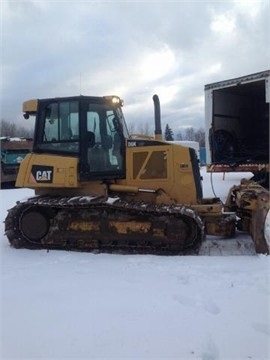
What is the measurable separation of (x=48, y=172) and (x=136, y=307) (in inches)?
141

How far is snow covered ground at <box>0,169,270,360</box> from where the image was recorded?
3.57 meters

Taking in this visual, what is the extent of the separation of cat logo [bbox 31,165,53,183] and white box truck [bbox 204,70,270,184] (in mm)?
6123

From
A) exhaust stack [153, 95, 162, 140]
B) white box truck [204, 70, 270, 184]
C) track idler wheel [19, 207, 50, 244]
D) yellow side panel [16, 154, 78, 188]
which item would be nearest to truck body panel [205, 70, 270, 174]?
white box truck [204, 70, 270, 184]

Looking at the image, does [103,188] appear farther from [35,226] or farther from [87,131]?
[35,226]

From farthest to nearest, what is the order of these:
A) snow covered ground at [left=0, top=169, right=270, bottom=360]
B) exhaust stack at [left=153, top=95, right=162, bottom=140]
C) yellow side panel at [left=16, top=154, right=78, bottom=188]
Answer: exhaust stack at [left=153, top=95, right=162, bottom=140] → yellow side panel at [left=16, top=154, right=78, bottom=188] → snow covered ground at [left=0, top=169, right=270, bottom=360]

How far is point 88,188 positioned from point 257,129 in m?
7.92

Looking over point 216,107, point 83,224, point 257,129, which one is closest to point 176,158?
point 83,224

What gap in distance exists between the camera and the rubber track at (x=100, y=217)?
659 cm

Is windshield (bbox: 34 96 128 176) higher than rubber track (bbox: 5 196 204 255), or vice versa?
windshield (bbox: 34 96 128 176)

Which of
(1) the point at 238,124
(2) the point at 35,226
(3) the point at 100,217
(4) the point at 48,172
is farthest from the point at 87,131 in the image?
(1) the point at 238,124

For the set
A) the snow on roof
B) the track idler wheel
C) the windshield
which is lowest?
the track idler wheel

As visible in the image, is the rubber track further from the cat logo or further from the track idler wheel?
the cat logo

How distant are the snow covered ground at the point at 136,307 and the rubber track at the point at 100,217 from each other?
0.37 meters

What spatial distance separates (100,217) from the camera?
6824 mm
